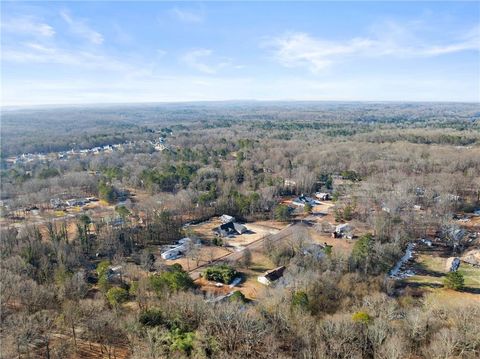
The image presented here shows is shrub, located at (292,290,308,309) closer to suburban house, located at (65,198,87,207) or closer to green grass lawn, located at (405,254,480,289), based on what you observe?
green grass lawn, located at (405,254,480,289)

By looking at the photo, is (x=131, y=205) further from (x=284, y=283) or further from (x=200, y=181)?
(x=284, y=283)

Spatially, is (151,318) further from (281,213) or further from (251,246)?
(281,213)

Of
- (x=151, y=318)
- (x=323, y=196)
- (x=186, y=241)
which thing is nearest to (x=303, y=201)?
(x=323, y=196)

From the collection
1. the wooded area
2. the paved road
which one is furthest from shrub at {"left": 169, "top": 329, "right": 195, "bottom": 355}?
the paved road

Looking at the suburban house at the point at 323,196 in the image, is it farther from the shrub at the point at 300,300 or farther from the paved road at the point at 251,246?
the shrub at the point at 300,300

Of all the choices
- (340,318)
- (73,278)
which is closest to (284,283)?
(340,318)

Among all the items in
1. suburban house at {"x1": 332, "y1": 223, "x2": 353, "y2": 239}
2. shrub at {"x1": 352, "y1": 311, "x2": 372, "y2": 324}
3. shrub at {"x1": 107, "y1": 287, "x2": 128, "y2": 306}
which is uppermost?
shrub at {"x1": 352, "y1": 311, "x2": 372, "y2": 324}

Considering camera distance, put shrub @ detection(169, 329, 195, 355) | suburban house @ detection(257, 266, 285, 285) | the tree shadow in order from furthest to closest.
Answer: the tree shadow
suburban house @ detection(257, 266, 285, 285)
shrub @ detection(169, 329, 195, 355)

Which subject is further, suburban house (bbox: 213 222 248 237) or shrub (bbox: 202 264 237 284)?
suburban house (bbox: 213 222 248 237)
